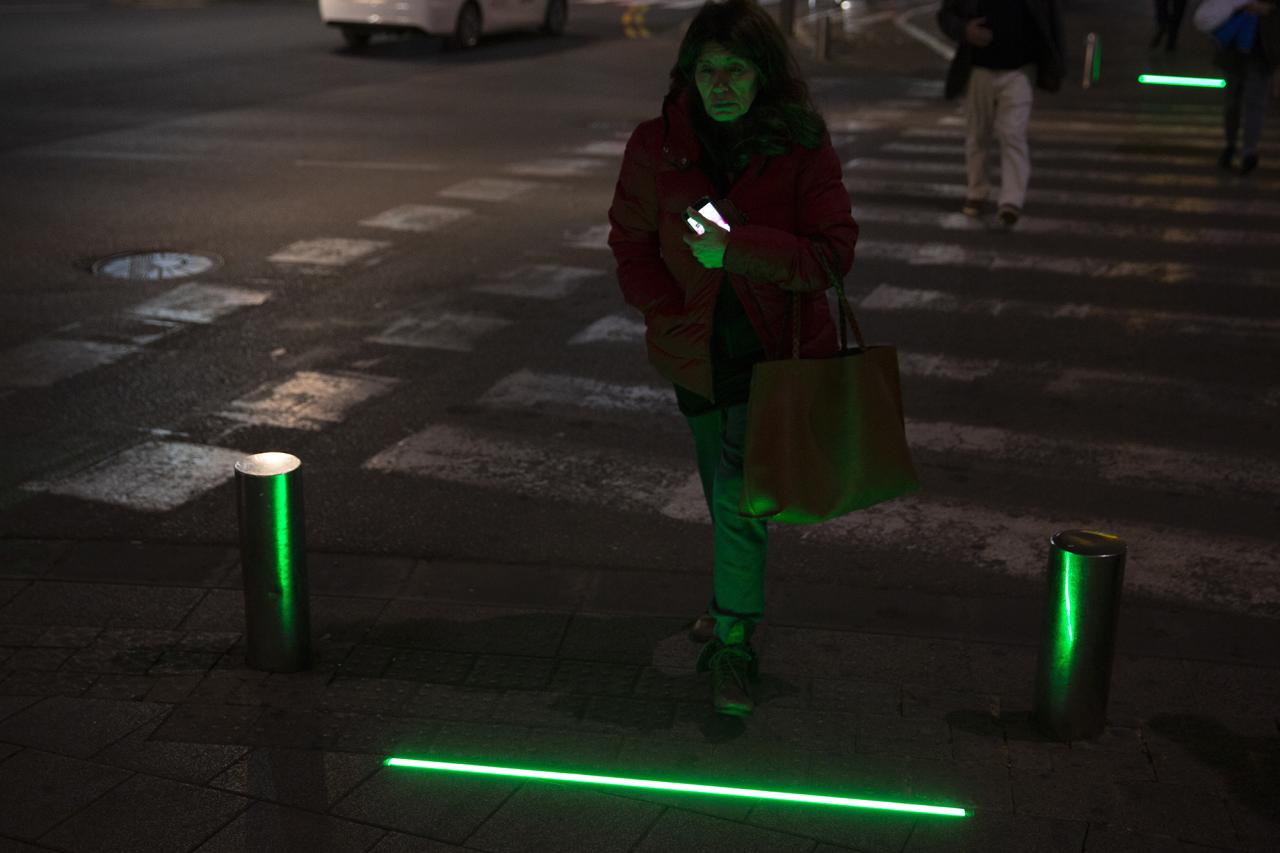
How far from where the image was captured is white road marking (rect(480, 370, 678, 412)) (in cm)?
726

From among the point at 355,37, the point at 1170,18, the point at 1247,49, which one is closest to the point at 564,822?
the point at 1247,49

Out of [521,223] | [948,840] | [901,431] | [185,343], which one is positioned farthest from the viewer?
[521,223]

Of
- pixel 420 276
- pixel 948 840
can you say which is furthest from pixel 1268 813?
pixel 420 276

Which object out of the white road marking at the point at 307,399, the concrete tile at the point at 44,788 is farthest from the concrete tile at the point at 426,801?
the white road marking at the point at 307,399

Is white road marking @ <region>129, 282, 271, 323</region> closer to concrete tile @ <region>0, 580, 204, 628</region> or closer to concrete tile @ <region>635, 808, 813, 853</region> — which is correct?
concrete tile @ <region>0, 580, 204, 628</region>

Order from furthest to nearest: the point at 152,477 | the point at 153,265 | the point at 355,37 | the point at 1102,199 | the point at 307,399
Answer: the point at 355,37, the point at 1102,199, the point at 153,265, the point at 307,399, the point at 152,477

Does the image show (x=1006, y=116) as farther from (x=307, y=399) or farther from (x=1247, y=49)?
(x=307, y=399)

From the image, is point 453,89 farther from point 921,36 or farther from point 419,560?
point 419,560

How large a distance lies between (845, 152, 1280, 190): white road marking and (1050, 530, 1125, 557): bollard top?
9.63m

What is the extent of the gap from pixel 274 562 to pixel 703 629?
1.30 metres

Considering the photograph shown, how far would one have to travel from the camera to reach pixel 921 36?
27.7m

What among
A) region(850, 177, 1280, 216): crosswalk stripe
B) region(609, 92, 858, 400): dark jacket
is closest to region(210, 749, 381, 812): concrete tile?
region(609, 92, 858, 400): dark jacket

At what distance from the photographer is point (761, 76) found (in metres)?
4.04

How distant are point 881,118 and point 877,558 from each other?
12269 millimetres
